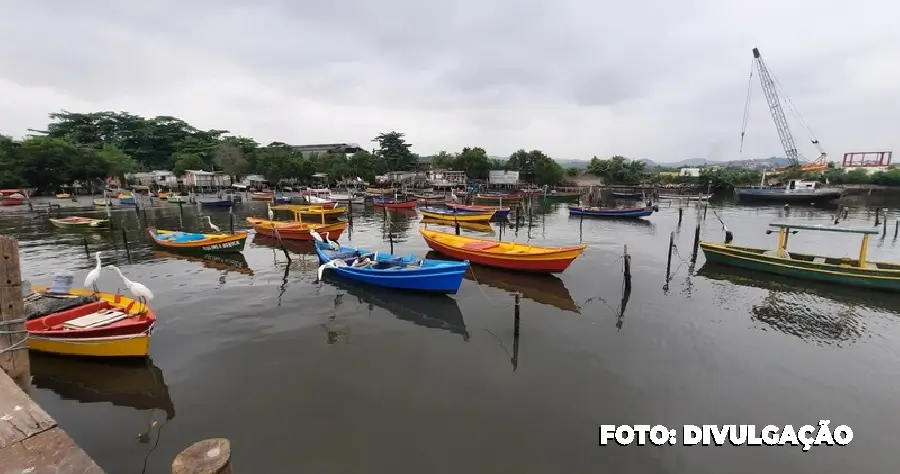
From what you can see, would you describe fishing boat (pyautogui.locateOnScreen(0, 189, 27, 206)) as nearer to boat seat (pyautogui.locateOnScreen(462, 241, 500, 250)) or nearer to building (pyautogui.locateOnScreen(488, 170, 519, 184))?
boat seat (pyautogui.locateOnScreen(462, 241, 500, 250))

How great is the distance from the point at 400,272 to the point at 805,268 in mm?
19781

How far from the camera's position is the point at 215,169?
7494cm

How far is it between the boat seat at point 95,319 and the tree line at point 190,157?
5708cm

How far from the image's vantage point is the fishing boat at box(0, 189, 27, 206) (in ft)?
147

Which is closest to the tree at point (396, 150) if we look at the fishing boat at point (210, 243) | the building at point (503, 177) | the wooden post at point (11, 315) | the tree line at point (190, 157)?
the tree line at point (190, 157)

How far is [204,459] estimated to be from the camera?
12.2 ft

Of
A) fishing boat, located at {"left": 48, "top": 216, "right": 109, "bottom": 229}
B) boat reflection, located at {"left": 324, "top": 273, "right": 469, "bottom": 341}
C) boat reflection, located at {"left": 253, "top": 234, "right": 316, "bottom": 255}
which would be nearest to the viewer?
boat reflection, located at {"left": 324, "top": 273, "right": 469, "bottom": 341}

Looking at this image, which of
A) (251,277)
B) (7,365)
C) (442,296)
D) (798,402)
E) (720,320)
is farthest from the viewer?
(251,277)

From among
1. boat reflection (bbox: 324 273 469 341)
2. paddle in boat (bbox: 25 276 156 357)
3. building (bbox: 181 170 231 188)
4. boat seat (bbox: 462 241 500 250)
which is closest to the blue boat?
boat reflection (bbox: 324 273 469 341)

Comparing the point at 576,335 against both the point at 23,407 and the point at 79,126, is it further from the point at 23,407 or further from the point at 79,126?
the point at 79,126

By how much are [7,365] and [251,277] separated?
43.5 feet

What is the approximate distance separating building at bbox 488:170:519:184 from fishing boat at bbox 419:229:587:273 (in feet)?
195

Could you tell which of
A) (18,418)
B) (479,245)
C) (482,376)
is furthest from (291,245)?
(18,418)

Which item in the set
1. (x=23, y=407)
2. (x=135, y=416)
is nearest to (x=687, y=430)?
(x=23, y=407)
